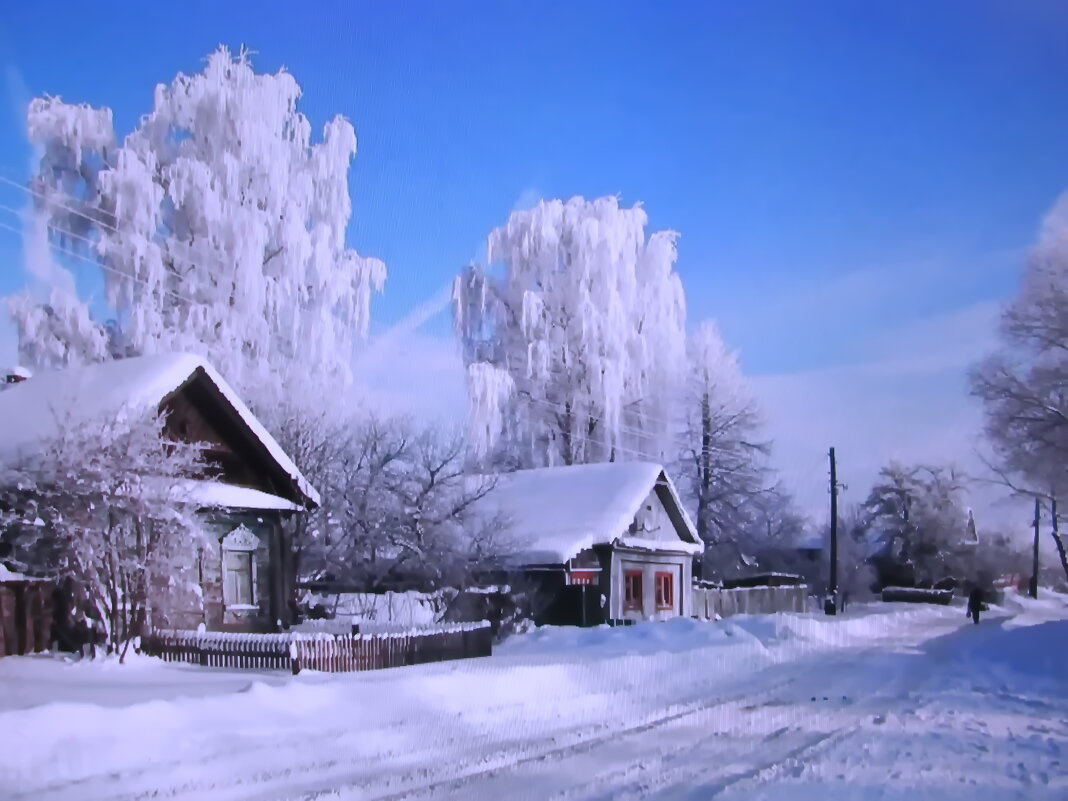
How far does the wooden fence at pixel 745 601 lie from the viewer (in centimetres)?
4009

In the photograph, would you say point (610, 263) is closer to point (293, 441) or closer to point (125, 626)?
point (293, 441)

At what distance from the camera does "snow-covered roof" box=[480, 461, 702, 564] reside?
103 feet

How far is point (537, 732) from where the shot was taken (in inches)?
509

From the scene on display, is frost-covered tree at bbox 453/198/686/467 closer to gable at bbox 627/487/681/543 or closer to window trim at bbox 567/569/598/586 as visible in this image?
gable at bbox 627/487/681/543

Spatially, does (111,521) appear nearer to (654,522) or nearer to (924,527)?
(654,522)

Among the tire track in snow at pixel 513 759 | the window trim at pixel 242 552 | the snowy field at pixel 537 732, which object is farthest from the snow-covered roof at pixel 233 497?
the tire track in snow at pixel 513 759

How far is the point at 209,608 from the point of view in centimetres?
2258

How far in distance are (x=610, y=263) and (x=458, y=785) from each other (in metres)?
32.8

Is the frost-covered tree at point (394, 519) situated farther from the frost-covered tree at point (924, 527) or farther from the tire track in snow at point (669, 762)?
the frost-covered tree at point (924, 527)

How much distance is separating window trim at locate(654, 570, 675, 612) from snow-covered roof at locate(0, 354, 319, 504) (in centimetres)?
1633

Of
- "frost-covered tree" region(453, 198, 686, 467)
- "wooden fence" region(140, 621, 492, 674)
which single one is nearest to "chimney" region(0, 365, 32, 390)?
"wooden fence" region(140, 621, 492, 674)

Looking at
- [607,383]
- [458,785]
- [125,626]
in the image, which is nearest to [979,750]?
[458,785]

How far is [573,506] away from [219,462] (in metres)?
13.9

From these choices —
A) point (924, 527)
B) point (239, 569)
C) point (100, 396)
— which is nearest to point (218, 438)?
point (239, 569)
